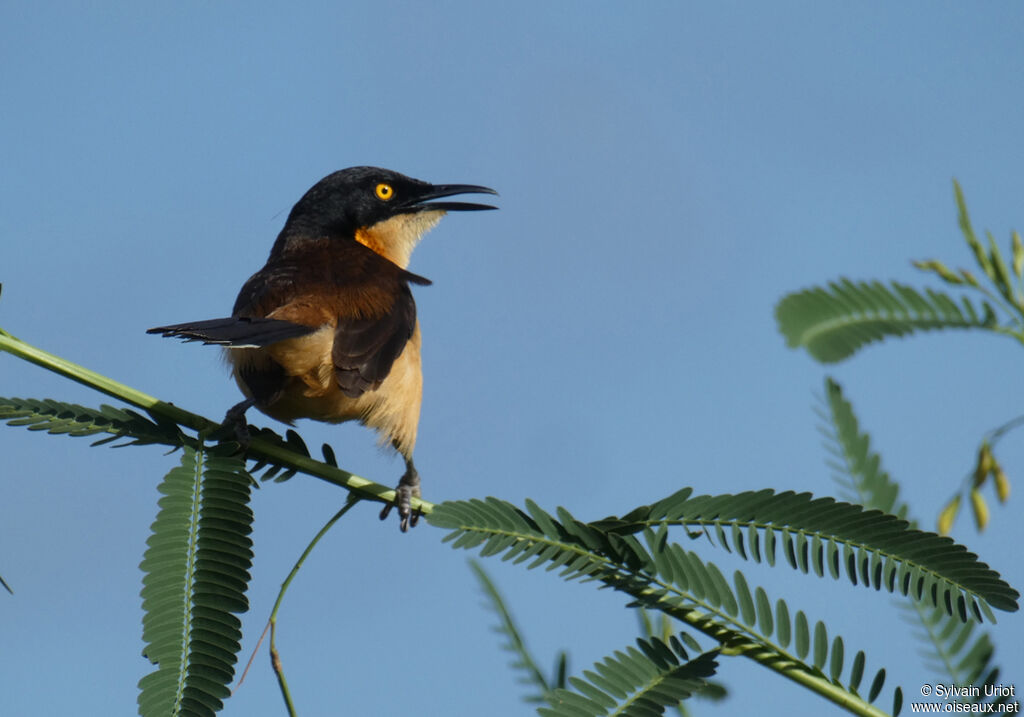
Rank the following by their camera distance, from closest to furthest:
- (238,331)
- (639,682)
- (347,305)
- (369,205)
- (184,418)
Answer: (639,682) < (184,418) < (238,331) < (347,305) < (369,205)

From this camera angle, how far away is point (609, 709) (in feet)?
6.20

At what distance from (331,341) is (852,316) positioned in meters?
2.28

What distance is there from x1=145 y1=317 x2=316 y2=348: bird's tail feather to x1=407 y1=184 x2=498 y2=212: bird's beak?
7.84 feet

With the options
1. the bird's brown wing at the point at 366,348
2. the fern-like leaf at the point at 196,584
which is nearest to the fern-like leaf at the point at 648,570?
the fern-like leaf at the point at 196,584

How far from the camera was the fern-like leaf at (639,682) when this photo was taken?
187 cm

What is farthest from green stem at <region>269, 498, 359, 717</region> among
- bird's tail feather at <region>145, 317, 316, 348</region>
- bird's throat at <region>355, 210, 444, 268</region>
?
bird's throat at <region>355, 210, 444, 268</region>

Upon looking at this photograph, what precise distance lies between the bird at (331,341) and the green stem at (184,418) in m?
0.62

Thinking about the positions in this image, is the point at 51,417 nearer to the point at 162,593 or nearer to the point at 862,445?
the point at 162,593

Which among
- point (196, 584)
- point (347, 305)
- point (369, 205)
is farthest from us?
point (369, 205)

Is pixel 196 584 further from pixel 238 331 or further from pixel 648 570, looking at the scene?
pixel 238 331

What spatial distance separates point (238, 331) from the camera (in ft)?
12.3

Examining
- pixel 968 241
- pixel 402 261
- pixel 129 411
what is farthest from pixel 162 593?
pixel 402 261

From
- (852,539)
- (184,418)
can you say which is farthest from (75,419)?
(852,539)

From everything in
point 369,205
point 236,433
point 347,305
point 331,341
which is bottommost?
point 236,433
